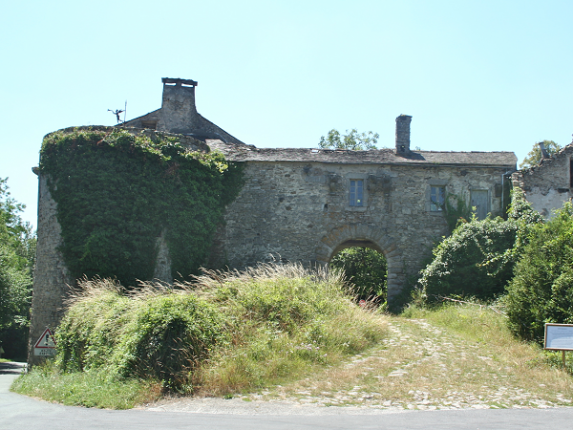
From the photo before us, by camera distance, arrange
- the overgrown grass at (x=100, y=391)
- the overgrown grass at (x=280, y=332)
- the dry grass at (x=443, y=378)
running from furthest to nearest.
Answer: the overgrown grass at (x=280, y=332)
the overgrown grass at (x=100, y=391)
the dry grass at (x=443, y=378)

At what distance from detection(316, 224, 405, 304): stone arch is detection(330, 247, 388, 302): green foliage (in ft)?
30.1

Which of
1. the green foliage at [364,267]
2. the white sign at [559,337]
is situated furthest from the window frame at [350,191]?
the white sign at [559,337]

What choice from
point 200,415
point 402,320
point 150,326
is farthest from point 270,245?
point 200,415

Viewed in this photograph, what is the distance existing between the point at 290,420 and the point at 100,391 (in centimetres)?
Answer: 358

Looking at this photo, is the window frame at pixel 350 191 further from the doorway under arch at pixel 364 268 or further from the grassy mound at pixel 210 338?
the doorway under arch at pixel 364 268

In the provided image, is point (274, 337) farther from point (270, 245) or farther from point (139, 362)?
point (270, 245)

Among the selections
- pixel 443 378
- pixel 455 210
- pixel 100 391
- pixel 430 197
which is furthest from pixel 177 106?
pixel 443 378

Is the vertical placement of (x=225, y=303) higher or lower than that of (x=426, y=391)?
higher

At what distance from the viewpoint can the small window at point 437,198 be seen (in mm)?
18688

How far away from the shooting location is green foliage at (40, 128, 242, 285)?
15.2 meters

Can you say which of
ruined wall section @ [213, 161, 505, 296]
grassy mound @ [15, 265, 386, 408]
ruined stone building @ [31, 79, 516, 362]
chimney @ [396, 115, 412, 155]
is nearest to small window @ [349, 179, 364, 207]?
ruined stone building @ [31, 79, 516, 362]

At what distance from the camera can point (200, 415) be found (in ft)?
24.6

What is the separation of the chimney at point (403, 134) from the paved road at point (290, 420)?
12946mm

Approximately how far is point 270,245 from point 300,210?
1.61 m
